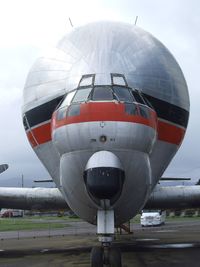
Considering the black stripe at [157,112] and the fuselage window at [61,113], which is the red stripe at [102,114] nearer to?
the fuselage window at [61,113]

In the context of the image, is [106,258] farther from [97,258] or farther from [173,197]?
[173,197]

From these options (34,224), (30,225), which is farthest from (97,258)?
(34,224)

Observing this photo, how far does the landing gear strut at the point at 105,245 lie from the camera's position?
984 cm

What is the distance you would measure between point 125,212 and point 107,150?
220 centimetres

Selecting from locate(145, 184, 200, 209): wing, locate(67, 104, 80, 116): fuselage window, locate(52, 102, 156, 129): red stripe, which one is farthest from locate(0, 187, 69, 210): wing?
locate(52, 102, 156, 129): red stripe

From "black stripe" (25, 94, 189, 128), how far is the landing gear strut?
2883 millimetres

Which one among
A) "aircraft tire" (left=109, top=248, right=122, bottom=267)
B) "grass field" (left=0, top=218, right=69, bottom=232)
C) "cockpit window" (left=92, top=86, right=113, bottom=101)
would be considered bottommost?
"aircraft tire" (left=109, top=248, right=122, bottom=267)

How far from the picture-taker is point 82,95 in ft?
33.8

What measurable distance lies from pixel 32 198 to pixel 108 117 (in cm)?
781

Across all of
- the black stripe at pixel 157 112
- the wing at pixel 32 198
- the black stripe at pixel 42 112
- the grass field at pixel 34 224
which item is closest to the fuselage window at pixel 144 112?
the black stripe at pixel 157 112

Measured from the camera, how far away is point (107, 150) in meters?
9.56

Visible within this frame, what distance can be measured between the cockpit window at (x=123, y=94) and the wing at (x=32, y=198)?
6.57 metres

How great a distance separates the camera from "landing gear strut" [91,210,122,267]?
9.84m

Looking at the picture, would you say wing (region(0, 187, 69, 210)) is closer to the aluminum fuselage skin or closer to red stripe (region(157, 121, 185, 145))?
the aluminum fuselage skin
